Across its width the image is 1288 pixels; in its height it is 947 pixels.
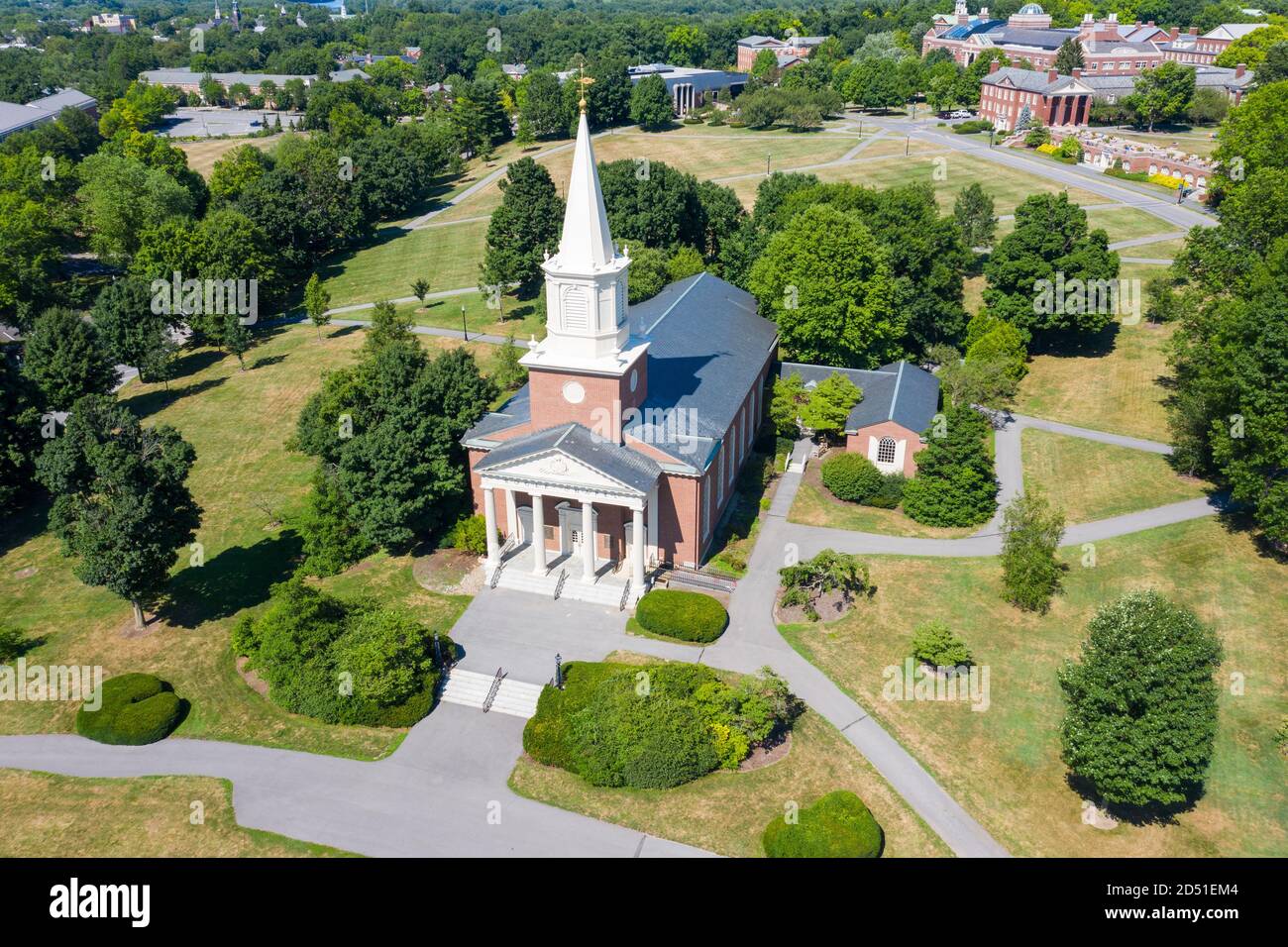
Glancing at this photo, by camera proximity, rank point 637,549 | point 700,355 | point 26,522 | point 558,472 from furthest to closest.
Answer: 1. point 26,522
2. point 700,355
3. point 637,549
4. point 558,472

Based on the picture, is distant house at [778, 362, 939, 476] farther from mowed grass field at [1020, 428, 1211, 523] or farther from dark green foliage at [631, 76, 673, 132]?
dark green foliage at [631, 76, 673, 132]

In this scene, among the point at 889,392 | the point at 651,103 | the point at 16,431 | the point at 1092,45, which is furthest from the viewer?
the point at 1092,45

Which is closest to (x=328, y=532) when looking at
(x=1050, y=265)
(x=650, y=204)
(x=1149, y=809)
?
(x=1149, y=809)

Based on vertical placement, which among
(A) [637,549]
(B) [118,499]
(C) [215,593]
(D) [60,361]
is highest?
(D) [60,361]

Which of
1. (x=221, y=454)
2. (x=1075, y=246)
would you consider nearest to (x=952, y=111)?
(x=1075, y=246)

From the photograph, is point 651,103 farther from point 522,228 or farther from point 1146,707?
point 1146,707

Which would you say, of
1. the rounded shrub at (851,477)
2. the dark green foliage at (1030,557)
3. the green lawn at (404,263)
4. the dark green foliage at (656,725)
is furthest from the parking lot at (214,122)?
the dark green foliage at (1030,557)

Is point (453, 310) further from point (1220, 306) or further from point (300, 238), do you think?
point (1220, 306)
